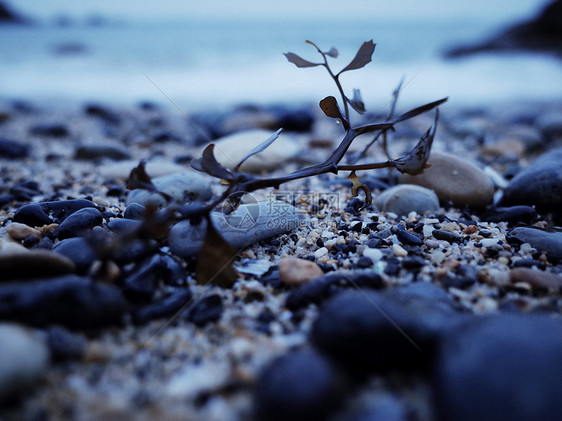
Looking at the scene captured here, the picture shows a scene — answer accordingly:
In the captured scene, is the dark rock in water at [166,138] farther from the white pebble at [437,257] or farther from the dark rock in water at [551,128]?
the dark rock in water at [551,128]

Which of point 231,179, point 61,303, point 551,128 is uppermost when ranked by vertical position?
point 231,179

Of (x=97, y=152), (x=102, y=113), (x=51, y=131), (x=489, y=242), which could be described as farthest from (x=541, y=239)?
(x=102, y=113)

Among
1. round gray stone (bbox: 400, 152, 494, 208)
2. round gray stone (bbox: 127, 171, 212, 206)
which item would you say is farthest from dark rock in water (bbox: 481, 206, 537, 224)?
round gray stone (bbox: 127, 171, 212, 206)

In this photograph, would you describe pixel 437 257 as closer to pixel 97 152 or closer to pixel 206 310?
pixel 206 310

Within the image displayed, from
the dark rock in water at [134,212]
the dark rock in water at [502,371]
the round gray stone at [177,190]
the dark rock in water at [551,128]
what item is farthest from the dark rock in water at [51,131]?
the dark rock in water at [551,128]

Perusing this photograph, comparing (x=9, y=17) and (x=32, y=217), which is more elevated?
(x=9, y=17)

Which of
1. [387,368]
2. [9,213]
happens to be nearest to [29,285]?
[387,368]

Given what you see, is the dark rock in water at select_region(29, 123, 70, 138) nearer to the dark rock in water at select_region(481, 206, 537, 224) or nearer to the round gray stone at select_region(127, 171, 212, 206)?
the round gray stone at select_region(127, 171, 212, 206)
